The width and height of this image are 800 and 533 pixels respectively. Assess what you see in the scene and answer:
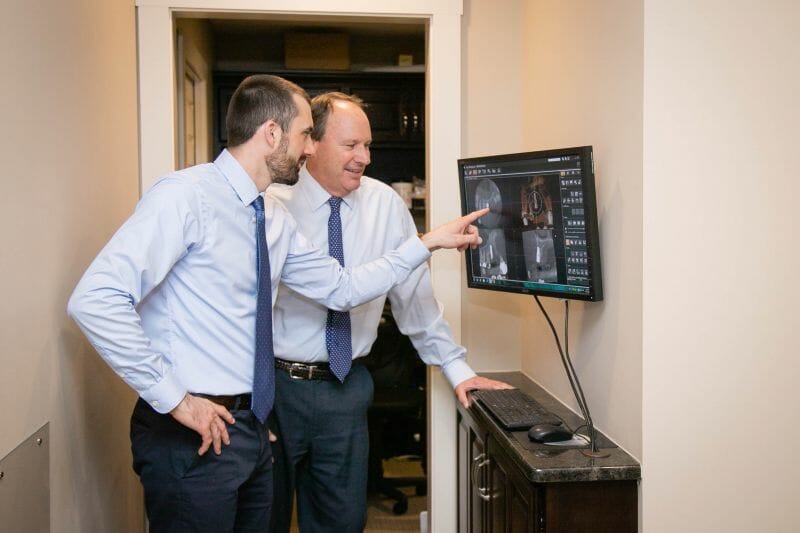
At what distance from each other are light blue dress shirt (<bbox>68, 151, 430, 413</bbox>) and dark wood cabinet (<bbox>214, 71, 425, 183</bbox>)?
2905mm

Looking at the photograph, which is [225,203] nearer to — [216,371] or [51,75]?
[216,371]

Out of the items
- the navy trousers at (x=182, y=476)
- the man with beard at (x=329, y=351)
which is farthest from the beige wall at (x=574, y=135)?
the navy trousers at (x=182, y=476)

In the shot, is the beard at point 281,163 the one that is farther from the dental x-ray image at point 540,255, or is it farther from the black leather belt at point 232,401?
the dental x-ray image at point 540,255

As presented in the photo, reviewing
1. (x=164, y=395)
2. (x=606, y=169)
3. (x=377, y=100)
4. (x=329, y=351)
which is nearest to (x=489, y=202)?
(x=606, y=169)

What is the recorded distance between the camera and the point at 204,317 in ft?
5.65

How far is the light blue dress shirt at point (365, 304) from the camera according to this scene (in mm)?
2260

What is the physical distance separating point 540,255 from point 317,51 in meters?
2.99

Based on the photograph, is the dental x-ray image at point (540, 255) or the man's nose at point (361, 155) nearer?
the dental x-ray image at point (540, 255)

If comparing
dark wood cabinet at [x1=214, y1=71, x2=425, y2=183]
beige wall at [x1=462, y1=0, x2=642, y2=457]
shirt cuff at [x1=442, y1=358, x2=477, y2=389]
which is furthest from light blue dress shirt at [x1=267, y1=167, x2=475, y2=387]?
dark wood cabinet at [x1=214, y1=71, x2=425, y2=183]

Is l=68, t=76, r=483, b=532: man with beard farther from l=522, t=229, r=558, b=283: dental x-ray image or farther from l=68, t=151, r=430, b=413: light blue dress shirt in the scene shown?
l=522, t=229, r=558, b=283: dental x-ray image

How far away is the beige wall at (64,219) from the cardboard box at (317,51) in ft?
6.77

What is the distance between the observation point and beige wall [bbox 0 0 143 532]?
156cm

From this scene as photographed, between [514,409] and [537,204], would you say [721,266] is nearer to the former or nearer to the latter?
[537,204]

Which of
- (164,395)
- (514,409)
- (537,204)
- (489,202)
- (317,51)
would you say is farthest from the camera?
(317,51)
